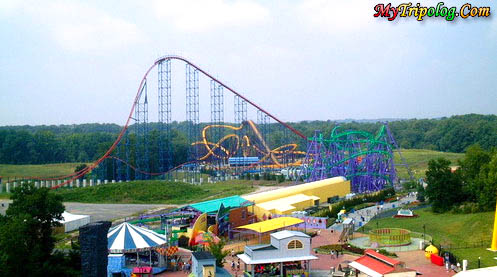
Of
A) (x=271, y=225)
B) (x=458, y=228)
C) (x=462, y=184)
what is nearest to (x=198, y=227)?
(x=271, y=225)

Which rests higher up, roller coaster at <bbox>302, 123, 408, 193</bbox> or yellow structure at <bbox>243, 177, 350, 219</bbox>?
roller coaster at <bbox>302, 123, 408, 193</bbox>

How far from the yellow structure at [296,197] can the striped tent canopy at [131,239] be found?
976 centimetres

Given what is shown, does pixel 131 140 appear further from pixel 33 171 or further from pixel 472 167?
pixel 472 167

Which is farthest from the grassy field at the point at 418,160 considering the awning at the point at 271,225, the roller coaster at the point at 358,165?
the awning at the point at 271,225

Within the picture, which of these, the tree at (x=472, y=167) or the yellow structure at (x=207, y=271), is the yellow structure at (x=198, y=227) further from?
the tree at (x=472, y=167)

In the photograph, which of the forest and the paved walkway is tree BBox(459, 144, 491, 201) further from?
the forest

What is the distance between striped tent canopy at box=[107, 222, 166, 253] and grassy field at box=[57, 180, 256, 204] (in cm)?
1866

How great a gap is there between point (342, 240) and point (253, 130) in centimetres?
4622

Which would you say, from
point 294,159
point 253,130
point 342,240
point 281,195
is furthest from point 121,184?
point 294,159

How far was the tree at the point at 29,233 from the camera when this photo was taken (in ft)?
55.4

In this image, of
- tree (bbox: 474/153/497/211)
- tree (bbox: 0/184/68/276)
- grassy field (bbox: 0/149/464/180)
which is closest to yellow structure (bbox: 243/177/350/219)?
tree (bbox: 474/153/497/211)

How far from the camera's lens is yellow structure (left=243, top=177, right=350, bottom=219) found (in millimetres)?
30747

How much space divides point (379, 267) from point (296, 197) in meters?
17.3

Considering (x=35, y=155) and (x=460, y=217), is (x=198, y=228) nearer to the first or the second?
(x=460, y=217)
